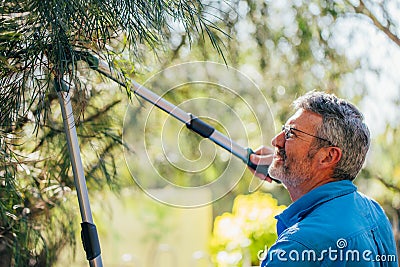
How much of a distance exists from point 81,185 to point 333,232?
580mm

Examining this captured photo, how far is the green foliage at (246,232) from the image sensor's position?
3277mm

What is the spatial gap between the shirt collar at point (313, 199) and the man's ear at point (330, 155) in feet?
0.17

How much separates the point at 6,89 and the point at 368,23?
7.60ft

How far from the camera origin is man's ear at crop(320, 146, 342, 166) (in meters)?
1.53

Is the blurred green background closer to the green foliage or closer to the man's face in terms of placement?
the green foliage

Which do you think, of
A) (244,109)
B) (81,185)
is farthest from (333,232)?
(244,109)

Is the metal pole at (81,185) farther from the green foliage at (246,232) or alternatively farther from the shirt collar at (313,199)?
the green foliage at (246,232)

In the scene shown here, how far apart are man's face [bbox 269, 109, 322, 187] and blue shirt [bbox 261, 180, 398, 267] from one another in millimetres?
73

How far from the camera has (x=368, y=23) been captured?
3.39m

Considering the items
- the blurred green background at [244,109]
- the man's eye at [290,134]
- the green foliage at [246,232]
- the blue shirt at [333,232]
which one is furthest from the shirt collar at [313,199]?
the green foliage at [246,232]

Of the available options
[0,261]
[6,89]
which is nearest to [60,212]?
[0,261]

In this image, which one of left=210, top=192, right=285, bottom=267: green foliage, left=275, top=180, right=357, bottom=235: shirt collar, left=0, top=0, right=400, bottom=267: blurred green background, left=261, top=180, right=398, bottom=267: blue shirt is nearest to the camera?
left=261, top=180, right=398, bottom=267: blue shirt

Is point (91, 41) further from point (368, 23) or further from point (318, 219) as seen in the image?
point (368, 23)

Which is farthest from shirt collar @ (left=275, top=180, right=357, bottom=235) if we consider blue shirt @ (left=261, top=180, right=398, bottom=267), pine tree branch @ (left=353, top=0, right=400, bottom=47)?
pine tree branch @ (left=353, top=0, right=400, bottom=47)
